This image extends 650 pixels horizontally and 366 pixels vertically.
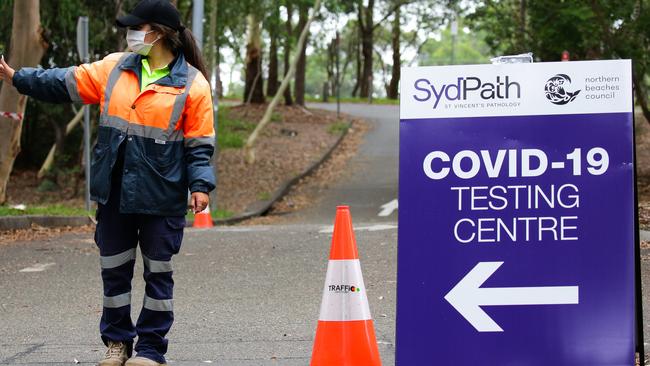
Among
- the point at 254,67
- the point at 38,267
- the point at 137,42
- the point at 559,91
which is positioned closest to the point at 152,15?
the point at 137,42

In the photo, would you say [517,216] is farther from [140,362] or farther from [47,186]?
[47,186]

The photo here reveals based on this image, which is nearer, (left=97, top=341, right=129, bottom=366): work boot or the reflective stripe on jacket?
the reflective stripe on jacket

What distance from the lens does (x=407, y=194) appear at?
480 cm

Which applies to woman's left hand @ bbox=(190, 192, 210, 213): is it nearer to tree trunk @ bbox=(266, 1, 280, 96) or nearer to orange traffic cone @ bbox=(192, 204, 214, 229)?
orange traffic cone @ bbox=(192, 204, 214, 229)

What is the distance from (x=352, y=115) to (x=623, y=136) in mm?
34467

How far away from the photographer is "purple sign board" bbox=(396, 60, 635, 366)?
4730mm

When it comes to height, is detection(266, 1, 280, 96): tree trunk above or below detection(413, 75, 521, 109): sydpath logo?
above

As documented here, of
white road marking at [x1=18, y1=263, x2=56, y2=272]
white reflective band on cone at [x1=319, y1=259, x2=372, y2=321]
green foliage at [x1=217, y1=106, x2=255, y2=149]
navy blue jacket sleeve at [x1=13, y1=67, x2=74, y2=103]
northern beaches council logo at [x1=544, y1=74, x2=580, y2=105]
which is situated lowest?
white road marking at [x1=18, y1=263, x2=56, y2=272]

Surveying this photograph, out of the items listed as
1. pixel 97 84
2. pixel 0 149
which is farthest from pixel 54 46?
pixel 97 84

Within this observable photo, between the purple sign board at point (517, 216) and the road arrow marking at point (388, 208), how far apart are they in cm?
1428

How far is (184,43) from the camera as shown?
5.48 m

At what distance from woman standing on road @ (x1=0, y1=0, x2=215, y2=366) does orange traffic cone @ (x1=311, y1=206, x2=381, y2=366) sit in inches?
28.4

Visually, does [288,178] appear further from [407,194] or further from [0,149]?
[407,194]

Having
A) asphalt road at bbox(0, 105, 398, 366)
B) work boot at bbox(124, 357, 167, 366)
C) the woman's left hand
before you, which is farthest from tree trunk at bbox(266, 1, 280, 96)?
work boot at bbox(124, 357, 167, 366)
